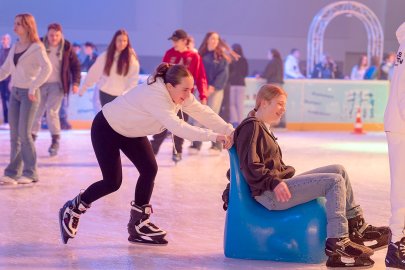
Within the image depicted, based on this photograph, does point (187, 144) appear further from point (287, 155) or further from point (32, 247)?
point (32, 247)

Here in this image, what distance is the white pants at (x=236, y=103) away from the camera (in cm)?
1300

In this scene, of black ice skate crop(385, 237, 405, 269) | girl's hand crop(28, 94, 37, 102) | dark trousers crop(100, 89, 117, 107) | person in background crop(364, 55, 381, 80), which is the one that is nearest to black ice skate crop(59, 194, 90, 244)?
black ice skate crop(385, 237, 405, 269)

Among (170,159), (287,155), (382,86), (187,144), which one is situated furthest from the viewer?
(382,86)

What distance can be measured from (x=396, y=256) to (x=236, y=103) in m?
8.93

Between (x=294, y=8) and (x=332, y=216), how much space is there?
17.9 meters

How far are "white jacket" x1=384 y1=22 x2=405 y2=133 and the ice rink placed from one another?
2.58 feet

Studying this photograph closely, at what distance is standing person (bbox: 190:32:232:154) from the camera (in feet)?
33.8

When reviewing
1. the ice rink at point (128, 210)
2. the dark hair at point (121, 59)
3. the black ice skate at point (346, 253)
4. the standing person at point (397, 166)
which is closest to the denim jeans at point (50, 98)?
Answer: the ice rink at point (128, 210)

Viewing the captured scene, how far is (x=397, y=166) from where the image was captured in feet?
14.4

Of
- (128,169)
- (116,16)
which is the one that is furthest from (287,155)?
(116,16)

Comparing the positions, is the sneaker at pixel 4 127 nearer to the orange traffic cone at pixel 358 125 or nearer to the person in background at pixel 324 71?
the person in background at pixel 324 71

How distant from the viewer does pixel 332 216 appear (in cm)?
441

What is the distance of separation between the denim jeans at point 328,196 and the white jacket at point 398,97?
39 centimetres

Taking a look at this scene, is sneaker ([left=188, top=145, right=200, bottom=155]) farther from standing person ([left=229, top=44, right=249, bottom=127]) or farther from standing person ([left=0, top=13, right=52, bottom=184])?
standing person ([left=0, top=13, right=52, bottom=184])
